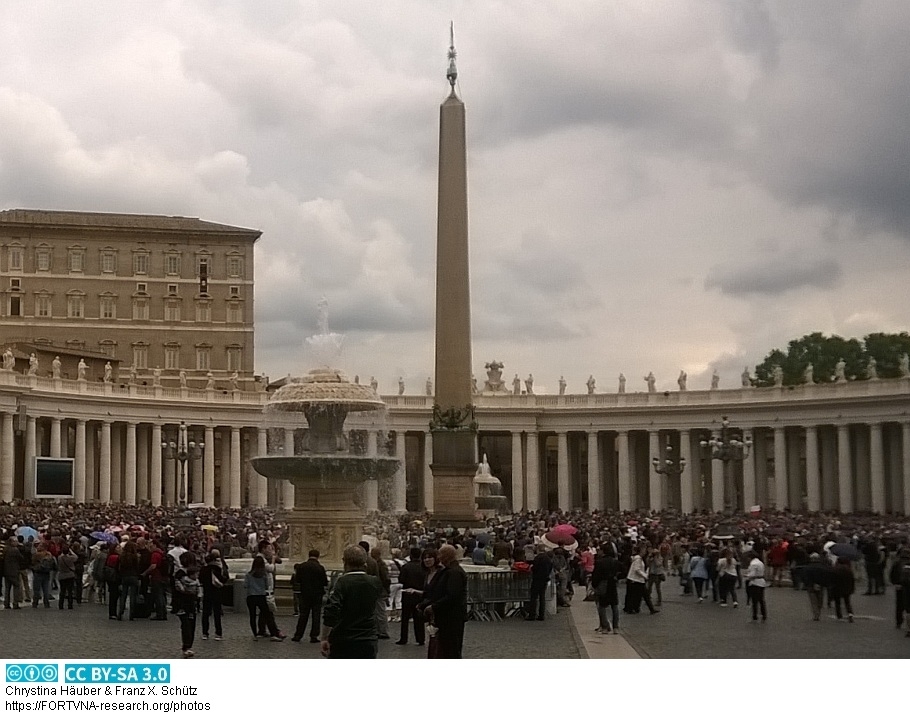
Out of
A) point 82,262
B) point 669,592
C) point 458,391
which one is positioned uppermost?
point 82,262

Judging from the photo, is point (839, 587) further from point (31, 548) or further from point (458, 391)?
point (458, 391)

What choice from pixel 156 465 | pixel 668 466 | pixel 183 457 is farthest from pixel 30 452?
pixel 668 466

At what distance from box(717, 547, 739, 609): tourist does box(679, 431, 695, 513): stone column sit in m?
48.4

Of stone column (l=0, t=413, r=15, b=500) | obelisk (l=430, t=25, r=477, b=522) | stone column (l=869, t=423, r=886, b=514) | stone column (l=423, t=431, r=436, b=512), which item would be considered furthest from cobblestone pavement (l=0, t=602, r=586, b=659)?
stone column (l=423, t=431, r=436, b=512)

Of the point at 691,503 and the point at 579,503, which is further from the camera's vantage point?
the point at 579,503

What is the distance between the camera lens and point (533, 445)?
79.2m

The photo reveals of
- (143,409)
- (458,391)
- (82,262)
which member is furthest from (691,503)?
(82,262)

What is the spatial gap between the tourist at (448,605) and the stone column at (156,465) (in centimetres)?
5909

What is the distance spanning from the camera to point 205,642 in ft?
57.1

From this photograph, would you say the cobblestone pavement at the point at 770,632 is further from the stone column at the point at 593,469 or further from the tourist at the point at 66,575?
the stone column at the point at 593,469

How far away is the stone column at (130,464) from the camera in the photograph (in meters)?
68.9

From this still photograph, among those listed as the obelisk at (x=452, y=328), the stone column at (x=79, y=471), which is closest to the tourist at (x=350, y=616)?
the obelisk at (x=452, y=328)

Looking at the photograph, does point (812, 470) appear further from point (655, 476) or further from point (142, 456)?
point (142, 456)

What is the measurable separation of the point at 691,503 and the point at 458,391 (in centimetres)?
3731
